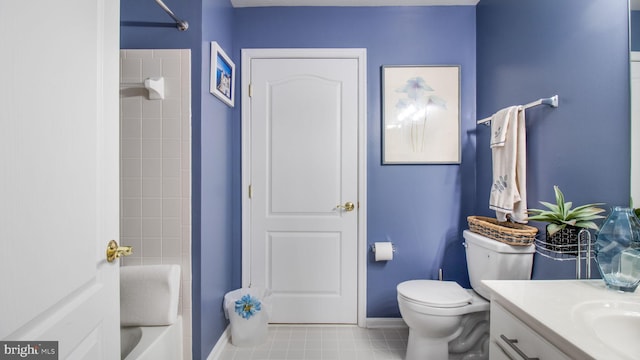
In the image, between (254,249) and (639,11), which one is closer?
(639,11)

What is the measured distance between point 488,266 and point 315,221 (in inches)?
44.6

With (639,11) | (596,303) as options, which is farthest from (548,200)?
(639,11)

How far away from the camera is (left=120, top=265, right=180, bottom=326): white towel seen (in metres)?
1.43

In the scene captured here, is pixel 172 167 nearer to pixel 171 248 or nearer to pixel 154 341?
pixel 171 248

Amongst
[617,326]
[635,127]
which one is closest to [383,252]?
[617,326]

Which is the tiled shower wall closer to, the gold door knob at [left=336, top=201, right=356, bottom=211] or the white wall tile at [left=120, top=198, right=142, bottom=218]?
the white wall tile at [left=120, top=198, right=142, bottom=218]

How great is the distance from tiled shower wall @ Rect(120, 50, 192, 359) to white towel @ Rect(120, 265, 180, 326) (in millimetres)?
95

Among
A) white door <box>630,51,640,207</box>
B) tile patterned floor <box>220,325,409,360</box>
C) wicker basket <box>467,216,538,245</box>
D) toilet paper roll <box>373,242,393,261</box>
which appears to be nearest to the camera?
white door <box>630,51,640,207</box>

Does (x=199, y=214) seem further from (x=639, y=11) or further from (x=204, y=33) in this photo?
(x=639, y=11)

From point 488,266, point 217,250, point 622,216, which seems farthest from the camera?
point 217,250

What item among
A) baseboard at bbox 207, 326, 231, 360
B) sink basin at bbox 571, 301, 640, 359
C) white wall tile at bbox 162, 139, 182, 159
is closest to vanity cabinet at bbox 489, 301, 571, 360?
sink basin at bbox 571, 301, 640, 359

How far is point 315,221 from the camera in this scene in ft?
7.13

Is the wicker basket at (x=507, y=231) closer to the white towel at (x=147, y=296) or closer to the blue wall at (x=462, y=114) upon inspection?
the blue wall at (x=462, y=114)

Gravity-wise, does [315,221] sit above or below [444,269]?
above
